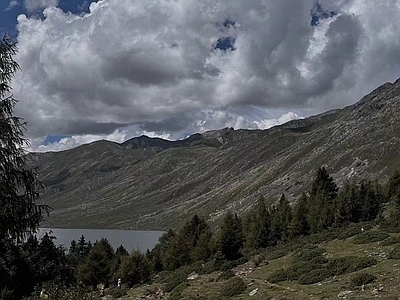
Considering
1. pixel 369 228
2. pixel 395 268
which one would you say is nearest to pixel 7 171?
pixel 395 268

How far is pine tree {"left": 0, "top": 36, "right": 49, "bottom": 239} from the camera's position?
1315 centimetres

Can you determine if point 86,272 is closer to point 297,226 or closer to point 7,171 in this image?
point 297,226

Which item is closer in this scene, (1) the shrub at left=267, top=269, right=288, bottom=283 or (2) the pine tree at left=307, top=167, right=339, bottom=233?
(1) the shrub at left=267, top=269, right=288, bottom=283

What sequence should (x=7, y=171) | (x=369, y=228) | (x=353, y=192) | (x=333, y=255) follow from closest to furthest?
(x=7, y=171) < (x=333, y=255) < (x=369, y=228) < (x=353, y=192)

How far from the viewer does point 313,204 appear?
8006 centimetres

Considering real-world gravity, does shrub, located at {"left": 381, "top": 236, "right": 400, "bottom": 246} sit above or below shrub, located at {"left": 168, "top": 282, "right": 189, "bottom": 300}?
above

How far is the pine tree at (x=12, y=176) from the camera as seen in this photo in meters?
13.1

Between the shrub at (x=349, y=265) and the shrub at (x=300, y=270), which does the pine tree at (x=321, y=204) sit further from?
the shrub at (x=349, y=265)

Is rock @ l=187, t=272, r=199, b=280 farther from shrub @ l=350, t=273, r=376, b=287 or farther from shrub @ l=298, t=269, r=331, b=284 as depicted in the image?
shrub @ l=350, t=273, r=376, b=287

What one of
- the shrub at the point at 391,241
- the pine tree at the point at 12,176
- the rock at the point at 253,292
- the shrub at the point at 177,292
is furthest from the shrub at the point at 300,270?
the pine tree at the point at 12,176

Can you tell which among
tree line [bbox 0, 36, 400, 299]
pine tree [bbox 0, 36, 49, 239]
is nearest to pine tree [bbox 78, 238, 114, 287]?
tree line [bbox 0, 36, 400, 299]

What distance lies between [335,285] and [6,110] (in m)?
19.7

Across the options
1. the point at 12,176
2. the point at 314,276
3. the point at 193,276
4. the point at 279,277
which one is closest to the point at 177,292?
the point at 279,277

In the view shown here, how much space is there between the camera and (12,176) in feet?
43.5
